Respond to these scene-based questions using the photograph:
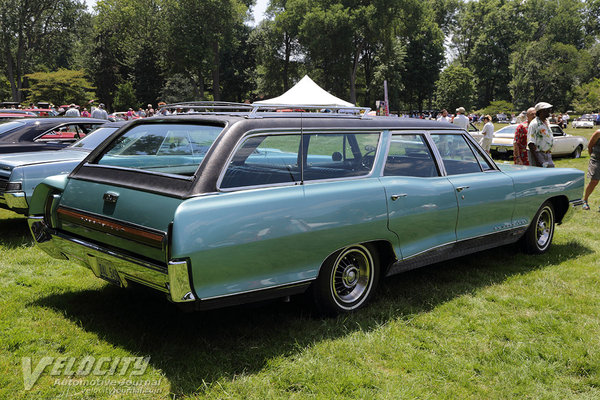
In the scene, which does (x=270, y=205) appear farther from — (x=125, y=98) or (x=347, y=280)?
(x=125, y=98)

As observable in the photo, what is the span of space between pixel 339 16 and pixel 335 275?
→ 160 ft

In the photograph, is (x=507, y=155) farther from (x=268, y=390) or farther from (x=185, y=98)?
(x=185, y=98)

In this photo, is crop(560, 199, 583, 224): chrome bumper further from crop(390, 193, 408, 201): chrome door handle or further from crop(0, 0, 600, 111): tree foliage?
crop(0, 0, 600, 111): tree foliage

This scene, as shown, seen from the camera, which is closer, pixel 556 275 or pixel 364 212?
pixel 364 212

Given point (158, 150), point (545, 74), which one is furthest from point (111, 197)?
point (545, 74)

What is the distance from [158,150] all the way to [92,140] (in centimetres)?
390

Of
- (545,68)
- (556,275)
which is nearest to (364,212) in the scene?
(556,275)

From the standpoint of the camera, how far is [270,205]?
3223 mm

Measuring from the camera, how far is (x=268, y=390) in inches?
114

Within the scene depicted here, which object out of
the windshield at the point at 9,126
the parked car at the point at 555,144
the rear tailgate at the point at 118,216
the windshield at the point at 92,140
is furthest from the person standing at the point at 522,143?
the parked car at the point at 555,144

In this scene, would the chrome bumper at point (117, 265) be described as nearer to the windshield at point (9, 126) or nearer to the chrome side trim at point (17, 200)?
the chrome side trim at point (17, 200)

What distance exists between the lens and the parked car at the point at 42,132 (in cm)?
748

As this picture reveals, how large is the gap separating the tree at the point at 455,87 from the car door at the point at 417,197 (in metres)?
69.0

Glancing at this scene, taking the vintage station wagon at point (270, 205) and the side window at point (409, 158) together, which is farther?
the side window at point (409, 158)
